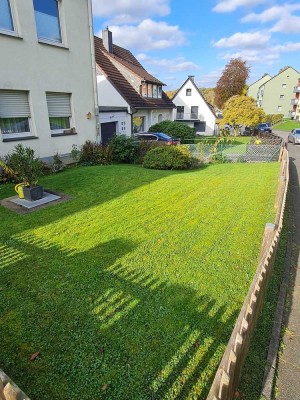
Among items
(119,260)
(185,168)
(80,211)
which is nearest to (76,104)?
(185,168)

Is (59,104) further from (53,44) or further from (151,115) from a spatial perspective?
(151,115)

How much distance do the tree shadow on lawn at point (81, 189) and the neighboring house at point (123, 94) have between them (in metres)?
7.28

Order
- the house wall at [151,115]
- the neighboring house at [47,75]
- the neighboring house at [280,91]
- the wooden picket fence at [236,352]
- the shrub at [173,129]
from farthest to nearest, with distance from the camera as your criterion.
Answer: the neighboring house at [280,91], the shrub at [173,129], the house wall at [151,115], the neighboring house at [47,75], the wooden picket fence at [236,352]

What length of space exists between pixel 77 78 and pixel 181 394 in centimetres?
1248

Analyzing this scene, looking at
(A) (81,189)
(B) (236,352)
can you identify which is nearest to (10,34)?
(A) (81,189)

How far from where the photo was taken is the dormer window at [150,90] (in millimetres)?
23811

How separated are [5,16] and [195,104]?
112 feet

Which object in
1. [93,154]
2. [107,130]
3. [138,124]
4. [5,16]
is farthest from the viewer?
[138,124]

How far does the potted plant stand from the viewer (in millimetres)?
6652

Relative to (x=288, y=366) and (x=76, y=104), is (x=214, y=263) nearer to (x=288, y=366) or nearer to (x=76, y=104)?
(x=288, y=366)

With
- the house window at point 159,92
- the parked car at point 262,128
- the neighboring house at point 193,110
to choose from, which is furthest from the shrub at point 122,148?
the parked car at point 262,128

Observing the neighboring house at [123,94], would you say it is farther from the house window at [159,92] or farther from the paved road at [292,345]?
the paved road at [292,345]

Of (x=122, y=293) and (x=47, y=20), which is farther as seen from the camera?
(x=47, y=20)

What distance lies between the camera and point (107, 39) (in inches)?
922
